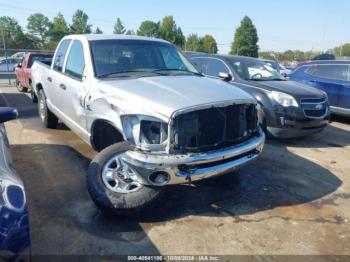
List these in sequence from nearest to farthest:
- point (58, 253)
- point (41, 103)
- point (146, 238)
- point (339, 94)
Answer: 1. point (58, 253)
2. point (146, 238)
3. point (41, 103)
4. point (339, 94)

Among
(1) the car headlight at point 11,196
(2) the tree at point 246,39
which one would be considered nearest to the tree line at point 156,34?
(2) the tree at point 246,39

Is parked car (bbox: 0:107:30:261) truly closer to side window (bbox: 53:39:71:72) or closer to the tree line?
side window (bbox: 53:39:71:72)

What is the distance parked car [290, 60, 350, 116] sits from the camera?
8945 mm

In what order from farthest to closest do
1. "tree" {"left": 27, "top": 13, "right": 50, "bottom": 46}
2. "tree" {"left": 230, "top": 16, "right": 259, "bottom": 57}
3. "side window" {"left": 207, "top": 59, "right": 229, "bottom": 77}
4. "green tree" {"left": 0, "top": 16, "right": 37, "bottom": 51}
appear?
"tree" {"left": 27, "top": 13, "right": 50, "bottom": 46}, "tree" {"left": 230, "top": 16, "right": 259, "bottom": 57}, "green tree" {"left": 0, "top": 16, "right": 37, "bottom": 51}, "side window" {"left": 207, "top": 59, "right": 229, "bottom": 77}

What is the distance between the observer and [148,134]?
11.4 feet

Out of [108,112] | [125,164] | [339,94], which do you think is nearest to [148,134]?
[125,164]

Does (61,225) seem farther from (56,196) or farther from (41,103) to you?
(41,103)

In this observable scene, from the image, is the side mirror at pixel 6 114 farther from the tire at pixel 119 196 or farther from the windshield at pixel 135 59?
the windshield at pixel 135 59

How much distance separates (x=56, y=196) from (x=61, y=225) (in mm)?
714

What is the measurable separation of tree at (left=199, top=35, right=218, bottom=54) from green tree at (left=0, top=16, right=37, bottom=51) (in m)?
38.5

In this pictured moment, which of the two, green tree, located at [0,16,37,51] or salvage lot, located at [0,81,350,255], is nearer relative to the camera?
salvage lot, located at [0,81,350,255]

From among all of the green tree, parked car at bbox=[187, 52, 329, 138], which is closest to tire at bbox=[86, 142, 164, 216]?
parked car at bbox=[187, 52, 329, 138]

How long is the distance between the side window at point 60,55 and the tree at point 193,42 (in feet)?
251

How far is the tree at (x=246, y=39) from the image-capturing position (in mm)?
72938
